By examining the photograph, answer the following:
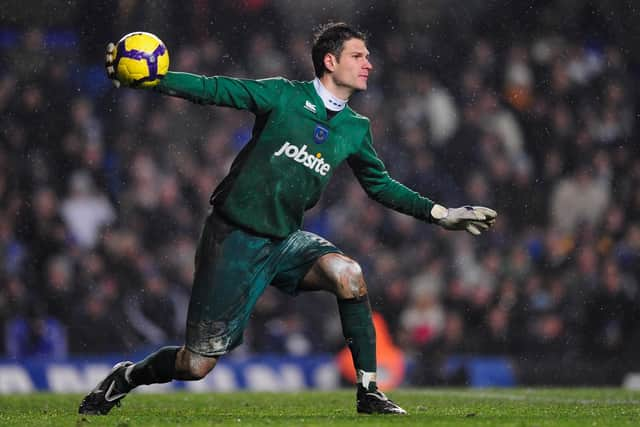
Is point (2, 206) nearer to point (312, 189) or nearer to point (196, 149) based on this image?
point (196, 149)

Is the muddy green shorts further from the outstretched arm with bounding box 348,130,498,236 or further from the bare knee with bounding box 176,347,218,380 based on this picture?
the outstretched arm with bounding box 348,130,498,236

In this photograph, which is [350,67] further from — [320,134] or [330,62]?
[320,134]

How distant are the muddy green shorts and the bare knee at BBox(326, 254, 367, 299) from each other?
132 mm

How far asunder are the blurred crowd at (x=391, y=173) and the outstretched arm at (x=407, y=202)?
6.00 m

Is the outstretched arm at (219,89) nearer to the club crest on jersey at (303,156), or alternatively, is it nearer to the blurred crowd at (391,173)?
the club crest on jersey at (303,156)

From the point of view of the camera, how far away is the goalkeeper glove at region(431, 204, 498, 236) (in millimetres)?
6992

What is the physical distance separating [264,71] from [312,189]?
9755mm

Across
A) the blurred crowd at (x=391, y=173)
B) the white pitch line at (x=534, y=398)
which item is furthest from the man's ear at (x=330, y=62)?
the blurred crowd at (x=391, y=173)

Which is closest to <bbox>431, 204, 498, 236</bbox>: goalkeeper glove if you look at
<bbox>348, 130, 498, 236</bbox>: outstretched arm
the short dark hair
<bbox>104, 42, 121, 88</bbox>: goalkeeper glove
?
<bbox>348, 130, 498, 236</bbox>: outstretched arm

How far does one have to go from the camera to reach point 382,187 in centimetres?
713

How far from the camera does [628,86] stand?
16.9 m

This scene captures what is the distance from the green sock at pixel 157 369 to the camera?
6.70 metres

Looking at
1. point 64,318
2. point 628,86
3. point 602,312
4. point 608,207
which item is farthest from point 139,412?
point 628,86

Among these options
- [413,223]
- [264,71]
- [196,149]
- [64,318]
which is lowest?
[64,318]
